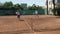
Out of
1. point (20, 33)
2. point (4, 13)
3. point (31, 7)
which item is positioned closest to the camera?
point (20, 33)

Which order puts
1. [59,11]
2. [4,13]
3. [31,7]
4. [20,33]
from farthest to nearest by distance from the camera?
[31,7] < [4,13] < [59,11] < [20,33]

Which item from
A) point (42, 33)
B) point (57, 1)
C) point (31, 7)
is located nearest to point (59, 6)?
point (57, 1)

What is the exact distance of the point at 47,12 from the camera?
213ft

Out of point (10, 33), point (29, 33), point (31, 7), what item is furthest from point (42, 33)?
point (31, 7)

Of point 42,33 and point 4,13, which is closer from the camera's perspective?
point 42,33

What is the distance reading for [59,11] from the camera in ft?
192

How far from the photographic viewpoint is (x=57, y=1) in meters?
65.7

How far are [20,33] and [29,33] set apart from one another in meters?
0.75

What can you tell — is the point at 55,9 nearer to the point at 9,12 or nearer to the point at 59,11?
the point at 59,11

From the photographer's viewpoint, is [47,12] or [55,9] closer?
[55,9]

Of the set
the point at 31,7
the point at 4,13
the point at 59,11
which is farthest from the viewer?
the point at 31,7

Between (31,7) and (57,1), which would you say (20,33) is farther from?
(31,7)

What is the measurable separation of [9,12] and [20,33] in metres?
46.5

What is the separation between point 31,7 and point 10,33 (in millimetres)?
62563
